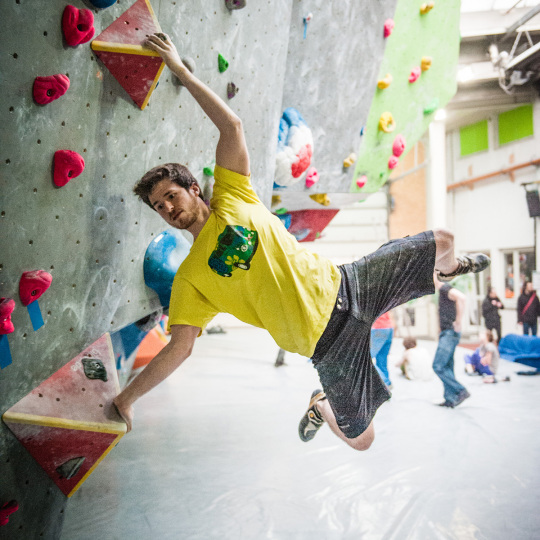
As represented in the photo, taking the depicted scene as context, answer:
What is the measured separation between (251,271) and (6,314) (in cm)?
72

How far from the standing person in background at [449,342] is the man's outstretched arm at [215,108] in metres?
2.97

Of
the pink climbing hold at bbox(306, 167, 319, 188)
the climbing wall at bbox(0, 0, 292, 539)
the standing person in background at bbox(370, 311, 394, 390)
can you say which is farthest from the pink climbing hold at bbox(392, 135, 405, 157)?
the climbing wall at bbox(0, 0, 292, 539)

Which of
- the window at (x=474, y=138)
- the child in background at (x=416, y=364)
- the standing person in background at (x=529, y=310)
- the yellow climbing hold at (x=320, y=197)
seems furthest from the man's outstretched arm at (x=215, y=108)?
the window at (x=474, y=138)

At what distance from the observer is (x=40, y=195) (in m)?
1.33

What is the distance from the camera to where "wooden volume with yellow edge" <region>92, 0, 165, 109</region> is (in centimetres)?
145

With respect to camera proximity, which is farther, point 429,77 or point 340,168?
point 429,77

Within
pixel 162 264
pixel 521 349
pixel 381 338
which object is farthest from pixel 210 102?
pixel 521 349

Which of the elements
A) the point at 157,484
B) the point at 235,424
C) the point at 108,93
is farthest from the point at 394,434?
the point at 108,93

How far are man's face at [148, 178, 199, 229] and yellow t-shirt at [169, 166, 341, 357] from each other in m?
0.07

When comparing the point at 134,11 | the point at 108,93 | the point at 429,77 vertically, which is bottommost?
the point at 108,93

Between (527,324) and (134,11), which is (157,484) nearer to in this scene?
(134,11)

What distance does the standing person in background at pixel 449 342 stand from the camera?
4.12 meters

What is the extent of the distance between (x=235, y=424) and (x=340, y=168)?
2.09 m

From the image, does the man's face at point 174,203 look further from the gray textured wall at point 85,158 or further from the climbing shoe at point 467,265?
the climbing shoe at point 467,265
